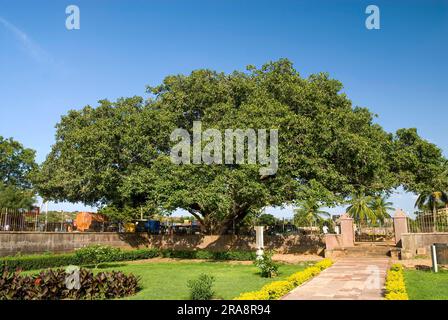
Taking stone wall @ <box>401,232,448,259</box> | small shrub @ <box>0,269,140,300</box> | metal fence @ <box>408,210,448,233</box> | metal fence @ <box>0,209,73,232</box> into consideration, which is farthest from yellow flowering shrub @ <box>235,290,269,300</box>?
metal fence @ <box>0,209,73,232</box>

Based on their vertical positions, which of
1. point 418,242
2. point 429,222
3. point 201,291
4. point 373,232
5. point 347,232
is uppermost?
point 429,222

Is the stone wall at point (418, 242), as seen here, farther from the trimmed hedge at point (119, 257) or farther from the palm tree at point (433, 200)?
the palm tree at point (433, 200)

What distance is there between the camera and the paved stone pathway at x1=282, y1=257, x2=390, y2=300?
11.4m

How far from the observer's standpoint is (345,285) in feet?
44.1

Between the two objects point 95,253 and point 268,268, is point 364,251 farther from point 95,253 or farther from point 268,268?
point 95,253

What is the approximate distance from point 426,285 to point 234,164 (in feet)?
41.5

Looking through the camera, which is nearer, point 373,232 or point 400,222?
point 400,222

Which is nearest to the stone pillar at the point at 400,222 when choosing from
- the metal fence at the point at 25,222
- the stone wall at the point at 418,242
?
the stone wall at the point at 418,242

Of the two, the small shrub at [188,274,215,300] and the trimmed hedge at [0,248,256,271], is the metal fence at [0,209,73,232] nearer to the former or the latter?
the trimmed hedge at [0,248,256,271]

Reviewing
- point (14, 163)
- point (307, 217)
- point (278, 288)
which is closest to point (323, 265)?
point (278, 288)

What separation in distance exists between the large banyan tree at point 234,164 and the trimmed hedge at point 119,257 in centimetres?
299

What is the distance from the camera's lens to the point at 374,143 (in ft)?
82.6

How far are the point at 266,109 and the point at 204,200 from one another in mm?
6465
